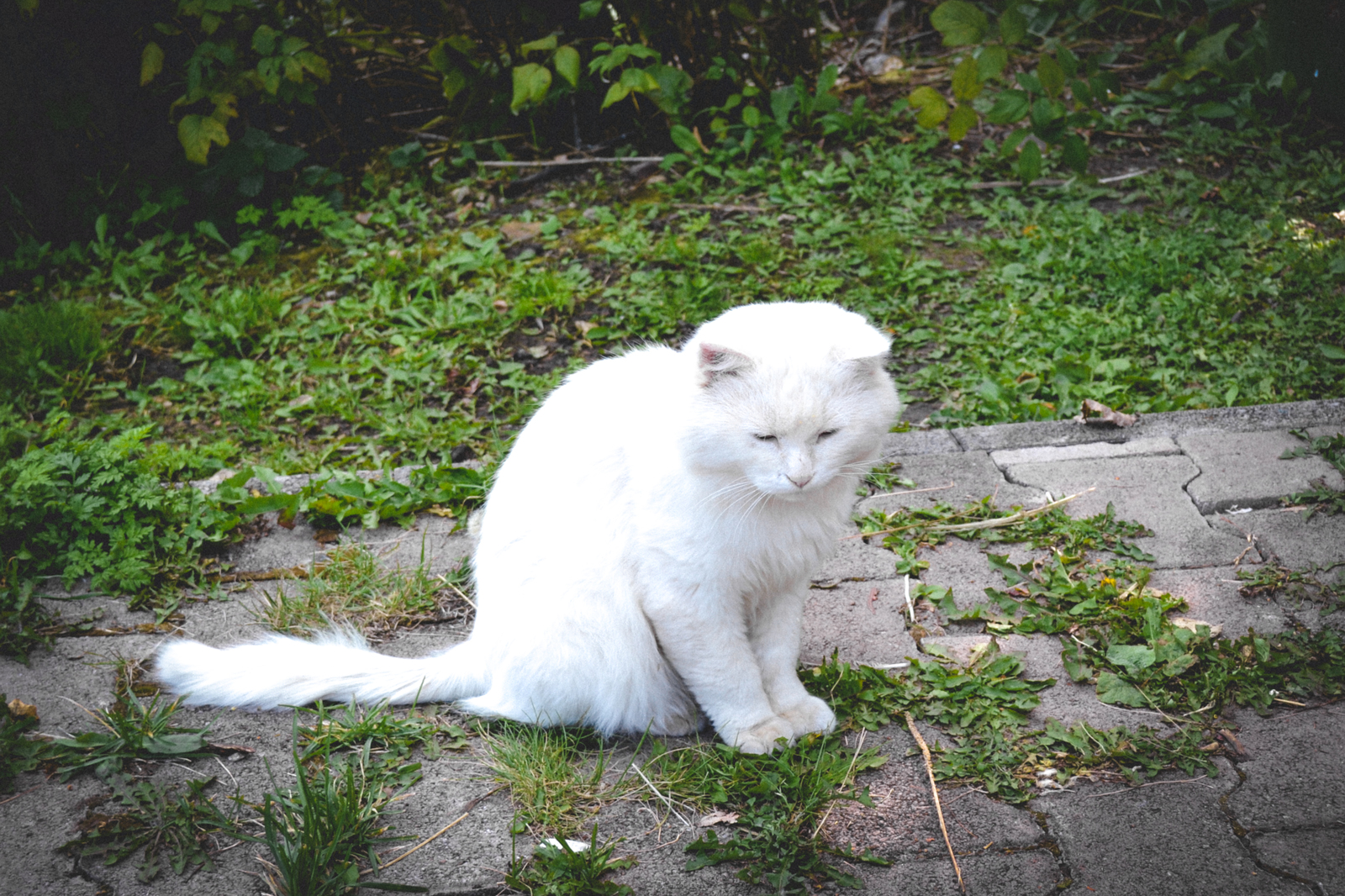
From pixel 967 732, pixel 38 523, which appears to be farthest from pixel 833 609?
pixel 38 523

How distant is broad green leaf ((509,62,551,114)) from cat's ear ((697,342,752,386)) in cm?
349

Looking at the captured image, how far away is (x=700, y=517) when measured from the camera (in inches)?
88.0

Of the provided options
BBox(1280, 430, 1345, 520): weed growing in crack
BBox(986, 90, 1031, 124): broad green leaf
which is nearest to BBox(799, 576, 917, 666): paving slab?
BBox(1280, 430, 1345, 520): weed growing in crack

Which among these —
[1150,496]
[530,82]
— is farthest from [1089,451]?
[530,82]

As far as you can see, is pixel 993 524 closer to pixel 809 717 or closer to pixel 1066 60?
pixel 809 717

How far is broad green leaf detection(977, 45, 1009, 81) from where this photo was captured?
11.4 ft

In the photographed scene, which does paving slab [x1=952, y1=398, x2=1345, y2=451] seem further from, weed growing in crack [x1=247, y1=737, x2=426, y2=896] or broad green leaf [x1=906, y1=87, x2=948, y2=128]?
weed growing in crack [x1=247, y1=737, x2=426, y2=896]

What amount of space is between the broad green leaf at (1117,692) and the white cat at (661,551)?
712mm

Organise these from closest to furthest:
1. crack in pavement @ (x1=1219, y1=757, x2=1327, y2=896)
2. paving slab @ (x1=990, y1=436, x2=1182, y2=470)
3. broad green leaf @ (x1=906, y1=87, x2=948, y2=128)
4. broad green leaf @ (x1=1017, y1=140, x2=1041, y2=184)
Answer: crack in pavement @ (x1=1219, y1=757, x2=1327, y2=896)
paving slab @ (x1=990, y1=436, x2=1182, y2=470)
broad green leaf @ (x1=906, y1=87, x2=948, y2=128)
broad green leaf @ (x1=1017, y1=140, x2=1041, y2=184)

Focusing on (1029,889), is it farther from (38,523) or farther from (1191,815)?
(38,523)

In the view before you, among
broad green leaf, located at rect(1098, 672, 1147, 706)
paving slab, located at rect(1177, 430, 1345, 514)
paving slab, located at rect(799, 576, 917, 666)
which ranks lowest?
paving slab, located at rect(799, 576, 917, 666)

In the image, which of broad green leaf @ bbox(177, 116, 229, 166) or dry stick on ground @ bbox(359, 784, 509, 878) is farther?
broad green leaf @ bbox(177, 116, 229, 166)

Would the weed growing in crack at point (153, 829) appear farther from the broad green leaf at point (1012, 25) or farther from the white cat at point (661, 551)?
the broad green leaf at point (1012, 25)

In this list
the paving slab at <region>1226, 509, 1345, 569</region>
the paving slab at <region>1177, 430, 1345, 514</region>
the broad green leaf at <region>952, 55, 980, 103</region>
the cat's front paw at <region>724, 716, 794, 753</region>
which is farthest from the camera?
the broad green leaf at <region>952, 55, 980, 103</region>
